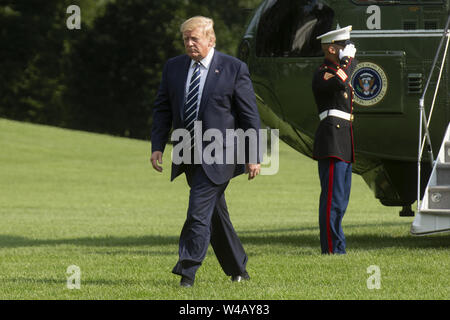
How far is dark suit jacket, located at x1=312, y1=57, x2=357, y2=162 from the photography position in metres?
8.34

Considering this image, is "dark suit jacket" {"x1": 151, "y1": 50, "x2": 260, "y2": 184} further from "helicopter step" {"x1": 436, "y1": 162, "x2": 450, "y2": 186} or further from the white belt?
"helicopter step" {"x1": 436, "y1": 162, "x2": 450, "y2": 186}

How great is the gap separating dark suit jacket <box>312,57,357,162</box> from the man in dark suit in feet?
6.61

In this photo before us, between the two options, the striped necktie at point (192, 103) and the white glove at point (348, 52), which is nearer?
the striped necktie at point (192, 103)

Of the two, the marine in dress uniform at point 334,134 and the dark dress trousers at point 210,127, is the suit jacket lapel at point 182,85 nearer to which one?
the dark dress trousers at point 210,127

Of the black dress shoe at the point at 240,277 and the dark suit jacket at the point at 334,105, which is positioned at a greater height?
the dark suit jacket at the point at 334,105

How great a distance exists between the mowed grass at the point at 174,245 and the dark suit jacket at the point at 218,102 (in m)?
0.99

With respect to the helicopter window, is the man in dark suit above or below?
below

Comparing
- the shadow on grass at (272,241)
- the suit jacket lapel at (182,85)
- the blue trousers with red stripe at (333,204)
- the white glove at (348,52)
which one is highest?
the white glove at (348,52)

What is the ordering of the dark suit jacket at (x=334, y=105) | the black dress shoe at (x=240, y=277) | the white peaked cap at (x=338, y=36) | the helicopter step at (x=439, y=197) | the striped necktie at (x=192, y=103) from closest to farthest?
the striped necktie at (x=192, y=103), the black dress shoe at (x=240, y=277), the helicopter step at (x=439, y=197), the dark suit jacket at (x=334, y=105), the white peaked cap at (x=338, y=36)

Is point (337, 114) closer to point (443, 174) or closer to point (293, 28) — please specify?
point (443, 174)

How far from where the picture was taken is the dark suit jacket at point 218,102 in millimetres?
6383

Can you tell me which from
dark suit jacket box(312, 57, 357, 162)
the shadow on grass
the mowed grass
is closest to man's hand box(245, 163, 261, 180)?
the mowed grass

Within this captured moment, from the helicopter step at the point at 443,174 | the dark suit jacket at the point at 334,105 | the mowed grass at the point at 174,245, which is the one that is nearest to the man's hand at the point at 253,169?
the mowed grass at the point at 174,245
